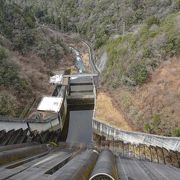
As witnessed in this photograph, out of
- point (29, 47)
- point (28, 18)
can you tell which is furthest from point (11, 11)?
point (29, 47)

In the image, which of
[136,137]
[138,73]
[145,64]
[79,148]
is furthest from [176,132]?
[145,64]


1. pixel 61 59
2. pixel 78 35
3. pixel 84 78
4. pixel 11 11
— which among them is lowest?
pixel 84 78

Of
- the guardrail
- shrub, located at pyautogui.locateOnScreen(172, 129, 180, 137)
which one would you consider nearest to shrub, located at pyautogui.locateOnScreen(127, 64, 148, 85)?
the guardrail

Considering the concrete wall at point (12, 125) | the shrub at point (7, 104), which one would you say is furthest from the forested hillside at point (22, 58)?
the concrete wall at point (12, 125)

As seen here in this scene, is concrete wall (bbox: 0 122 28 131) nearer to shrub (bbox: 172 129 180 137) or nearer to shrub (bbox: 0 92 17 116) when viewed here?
shrub (bbox: 0 92 17 116)

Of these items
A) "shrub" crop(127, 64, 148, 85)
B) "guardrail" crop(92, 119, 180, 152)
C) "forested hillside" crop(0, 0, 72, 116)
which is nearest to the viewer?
"guardrail" crop(92, 119, 180, 152)

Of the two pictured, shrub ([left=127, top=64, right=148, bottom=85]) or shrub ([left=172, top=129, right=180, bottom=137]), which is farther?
shrub ([left=127, top=64, right=148, bottom=85])

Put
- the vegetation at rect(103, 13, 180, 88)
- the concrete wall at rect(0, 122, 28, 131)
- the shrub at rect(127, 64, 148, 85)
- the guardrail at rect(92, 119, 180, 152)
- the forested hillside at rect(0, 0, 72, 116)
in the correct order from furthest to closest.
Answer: the forested hillside at rect(0, 0, 72, 116) < the vegetation at rect(103, 13, 180, 88) < the shrub at rect(127, 64, 148, 85) < the concrete wall at rect(0, 122, 28, 131) < the guardrail at rect(92, 119, 180, 152)

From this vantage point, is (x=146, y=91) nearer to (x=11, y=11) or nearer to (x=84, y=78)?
(x=84, y=78)
